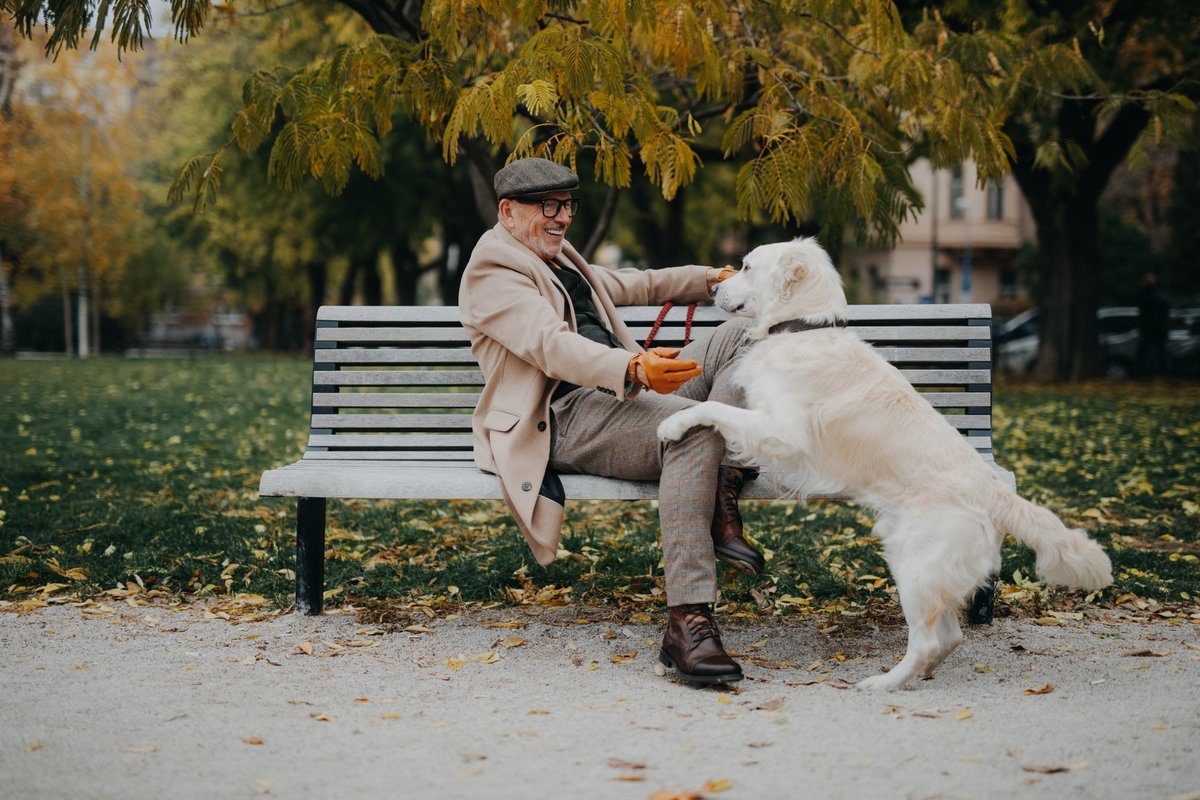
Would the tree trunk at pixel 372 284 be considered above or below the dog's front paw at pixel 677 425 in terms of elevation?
above

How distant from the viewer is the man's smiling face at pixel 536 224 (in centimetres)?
460

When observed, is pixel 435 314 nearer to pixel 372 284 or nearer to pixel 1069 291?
pixel 1069 291

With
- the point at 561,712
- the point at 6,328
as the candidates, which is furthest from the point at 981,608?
the point at 6,328

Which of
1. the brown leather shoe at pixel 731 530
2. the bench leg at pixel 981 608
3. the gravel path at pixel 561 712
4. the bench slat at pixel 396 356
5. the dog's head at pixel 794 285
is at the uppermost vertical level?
the dog's head at pixel 794 285

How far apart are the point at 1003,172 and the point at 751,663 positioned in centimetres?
298

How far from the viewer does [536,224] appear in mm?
4613

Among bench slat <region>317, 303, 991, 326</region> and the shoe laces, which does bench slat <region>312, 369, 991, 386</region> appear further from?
the shoe laces

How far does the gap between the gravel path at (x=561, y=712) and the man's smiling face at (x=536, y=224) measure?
5.16 ft

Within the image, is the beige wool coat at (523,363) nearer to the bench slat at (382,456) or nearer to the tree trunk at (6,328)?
Answer: the bench slat at (382,456)

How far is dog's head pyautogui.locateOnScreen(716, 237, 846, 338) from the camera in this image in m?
4.21

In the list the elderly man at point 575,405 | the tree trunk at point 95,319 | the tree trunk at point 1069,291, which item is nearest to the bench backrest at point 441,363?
the elderly man at point 575,405

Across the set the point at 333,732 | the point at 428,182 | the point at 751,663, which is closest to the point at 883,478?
the point at 751,663

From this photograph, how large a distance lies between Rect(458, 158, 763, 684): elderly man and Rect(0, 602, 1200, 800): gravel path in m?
0.38

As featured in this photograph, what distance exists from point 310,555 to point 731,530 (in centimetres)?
178
